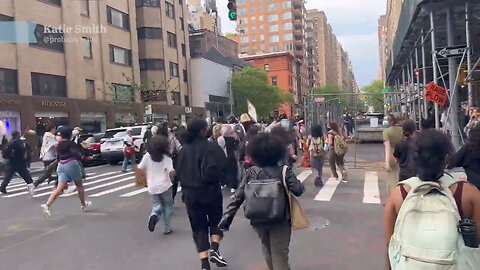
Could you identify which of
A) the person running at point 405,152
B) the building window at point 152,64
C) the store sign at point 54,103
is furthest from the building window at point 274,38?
the person running at point 405,152

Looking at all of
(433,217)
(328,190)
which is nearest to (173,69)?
(328,190)

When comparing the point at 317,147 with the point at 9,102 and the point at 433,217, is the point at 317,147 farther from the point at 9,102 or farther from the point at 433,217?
the point at 9,102

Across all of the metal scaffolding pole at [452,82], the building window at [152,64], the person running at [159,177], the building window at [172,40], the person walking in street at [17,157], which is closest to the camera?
the person running at [159,177]

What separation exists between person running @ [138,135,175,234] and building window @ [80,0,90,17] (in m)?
28.5

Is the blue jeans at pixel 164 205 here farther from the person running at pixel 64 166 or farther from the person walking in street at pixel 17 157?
the person walking in street at pixel 17 157

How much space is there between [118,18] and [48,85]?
36.7ft

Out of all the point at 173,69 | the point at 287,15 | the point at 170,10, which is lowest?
the point at 173,69

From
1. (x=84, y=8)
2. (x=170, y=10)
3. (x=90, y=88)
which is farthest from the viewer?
(x=170, y=10)

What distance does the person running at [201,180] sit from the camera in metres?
4.90

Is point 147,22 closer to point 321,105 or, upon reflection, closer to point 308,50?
point 321,105

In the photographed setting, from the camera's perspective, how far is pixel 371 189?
34.0ft

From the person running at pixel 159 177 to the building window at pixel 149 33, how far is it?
38.4 m

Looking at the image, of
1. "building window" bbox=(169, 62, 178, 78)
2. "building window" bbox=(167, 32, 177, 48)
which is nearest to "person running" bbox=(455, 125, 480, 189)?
"building window" bbox=(169, 62, 178, 78)

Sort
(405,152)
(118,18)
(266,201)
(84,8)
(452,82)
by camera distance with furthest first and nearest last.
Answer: (118,18) < (84,8) < (452,82) < (405,152) < (266,201)
